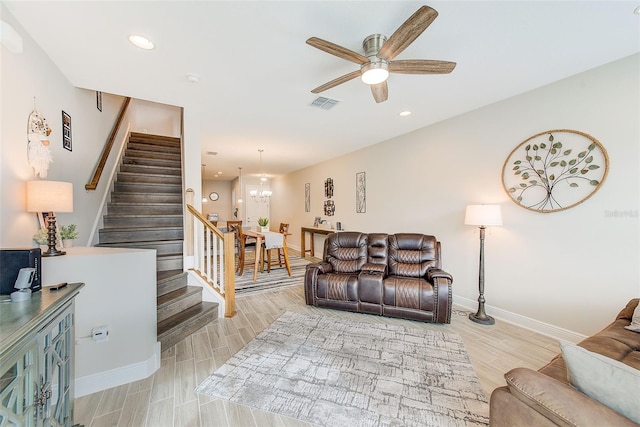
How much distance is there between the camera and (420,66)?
6.23ft

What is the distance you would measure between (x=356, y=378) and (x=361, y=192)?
3.83m

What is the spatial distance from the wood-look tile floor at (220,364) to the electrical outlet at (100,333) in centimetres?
39

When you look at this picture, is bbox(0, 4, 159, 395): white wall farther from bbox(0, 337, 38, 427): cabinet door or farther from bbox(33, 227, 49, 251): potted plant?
bbox(0, 337, 38, 427): cabinet door

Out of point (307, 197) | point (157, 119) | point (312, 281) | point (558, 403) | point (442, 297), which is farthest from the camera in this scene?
point (307, 197)

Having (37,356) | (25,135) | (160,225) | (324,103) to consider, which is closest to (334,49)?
(324,103)

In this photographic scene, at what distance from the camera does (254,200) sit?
9.37 metres

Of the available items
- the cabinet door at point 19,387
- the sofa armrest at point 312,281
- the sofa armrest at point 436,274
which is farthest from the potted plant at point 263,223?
the cabinet door at point 19,387

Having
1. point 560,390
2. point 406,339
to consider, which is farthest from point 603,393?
point 406,339

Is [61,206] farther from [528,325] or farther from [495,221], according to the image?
[528,325]

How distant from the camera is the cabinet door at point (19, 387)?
81 cm

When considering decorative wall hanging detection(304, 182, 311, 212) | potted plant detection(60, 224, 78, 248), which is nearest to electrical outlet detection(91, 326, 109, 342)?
potted plant detection(60, 224, 78, 248)

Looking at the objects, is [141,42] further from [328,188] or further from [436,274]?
[328,188]

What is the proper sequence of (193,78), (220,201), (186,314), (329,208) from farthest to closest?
(220,201), (329,208), (186,314), (193,78)

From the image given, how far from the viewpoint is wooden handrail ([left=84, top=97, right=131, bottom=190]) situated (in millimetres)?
3032
